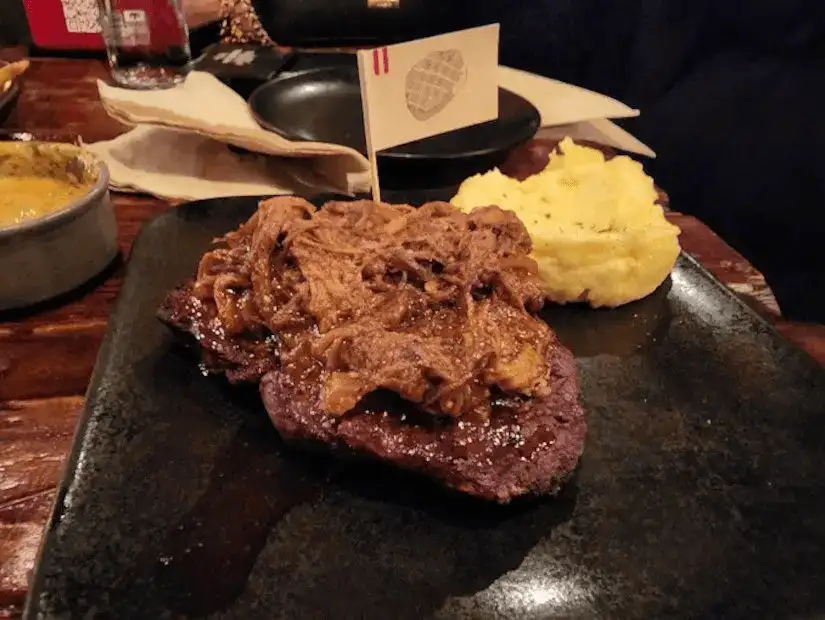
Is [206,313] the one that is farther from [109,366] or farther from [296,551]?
[296,551]

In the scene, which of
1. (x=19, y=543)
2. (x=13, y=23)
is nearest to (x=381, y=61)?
(x=19, y=543)

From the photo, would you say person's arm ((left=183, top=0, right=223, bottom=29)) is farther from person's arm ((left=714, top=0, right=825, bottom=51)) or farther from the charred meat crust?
the charred meat crust

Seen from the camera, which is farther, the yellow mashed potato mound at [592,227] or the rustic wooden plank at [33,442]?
the yellow mashed potato mound at [592,227]

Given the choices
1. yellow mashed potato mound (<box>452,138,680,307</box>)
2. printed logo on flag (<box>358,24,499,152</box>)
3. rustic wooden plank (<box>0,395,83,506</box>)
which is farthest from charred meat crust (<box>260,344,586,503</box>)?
printed logo on flag (<box>358,24,499,152</box>)

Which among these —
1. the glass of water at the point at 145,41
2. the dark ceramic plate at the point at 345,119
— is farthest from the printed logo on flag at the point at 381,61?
the glass of water at the point at 145,41

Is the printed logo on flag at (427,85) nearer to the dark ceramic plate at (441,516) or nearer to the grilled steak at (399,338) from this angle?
the grilled steak at (399,338)

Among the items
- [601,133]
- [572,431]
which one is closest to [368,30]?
[601,133]
